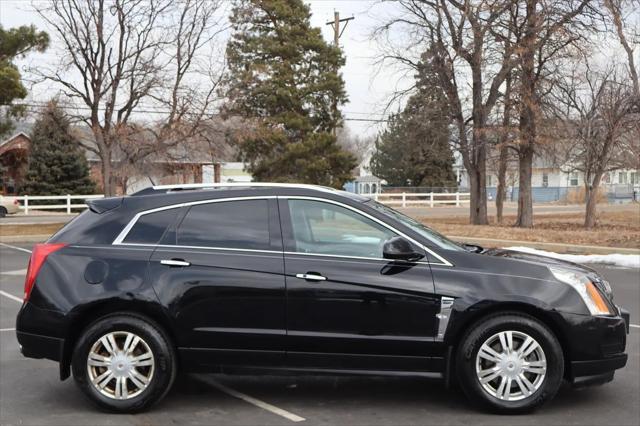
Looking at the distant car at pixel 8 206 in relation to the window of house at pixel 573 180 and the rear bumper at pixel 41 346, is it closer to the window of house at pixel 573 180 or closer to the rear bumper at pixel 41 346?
the rear bumper at pixel 41 346

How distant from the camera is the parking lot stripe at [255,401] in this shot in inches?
184

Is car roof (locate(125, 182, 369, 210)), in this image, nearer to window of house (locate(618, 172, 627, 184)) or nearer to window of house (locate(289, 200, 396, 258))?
window of house (locate(289, 200, 396, 258))

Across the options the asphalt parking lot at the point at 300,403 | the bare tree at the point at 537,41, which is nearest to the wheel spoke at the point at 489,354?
the asphalt parking lot at the point at 300,403

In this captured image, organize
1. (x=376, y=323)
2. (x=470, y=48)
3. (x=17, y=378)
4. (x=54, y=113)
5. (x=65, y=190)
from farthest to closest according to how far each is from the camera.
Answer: (x=65, y=190), (x=54, y=113), (x=470, y=48), (x=17, y=378), (x=376, y=323)

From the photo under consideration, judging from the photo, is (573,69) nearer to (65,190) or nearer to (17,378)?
(17,378)

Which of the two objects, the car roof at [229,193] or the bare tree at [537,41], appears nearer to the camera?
the car roof at [229,193]

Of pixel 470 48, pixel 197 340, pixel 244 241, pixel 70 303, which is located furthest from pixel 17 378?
pixel 470 48

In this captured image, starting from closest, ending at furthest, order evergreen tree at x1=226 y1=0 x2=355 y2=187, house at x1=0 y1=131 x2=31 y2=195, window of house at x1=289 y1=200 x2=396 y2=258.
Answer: window of house at x1=289 y1=200 x2=396 y2=258 < evergreen tree at x1=226 y1=0 x2=355 y2=187 < house at x1=0 y1=131 x2=31 y2=195

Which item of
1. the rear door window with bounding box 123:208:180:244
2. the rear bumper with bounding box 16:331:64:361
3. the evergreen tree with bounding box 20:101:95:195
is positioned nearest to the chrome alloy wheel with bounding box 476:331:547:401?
the rear door window with bounding box 123:208:180:244

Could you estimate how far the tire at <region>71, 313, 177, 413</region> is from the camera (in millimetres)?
4637

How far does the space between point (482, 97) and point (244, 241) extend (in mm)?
18977

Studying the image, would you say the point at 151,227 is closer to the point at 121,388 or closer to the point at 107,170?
the point at 121,388

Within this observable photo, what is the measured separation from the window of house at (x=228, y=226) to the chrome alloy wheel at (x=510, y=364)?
1.74m

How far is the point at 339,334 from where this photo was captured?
4.63 m
